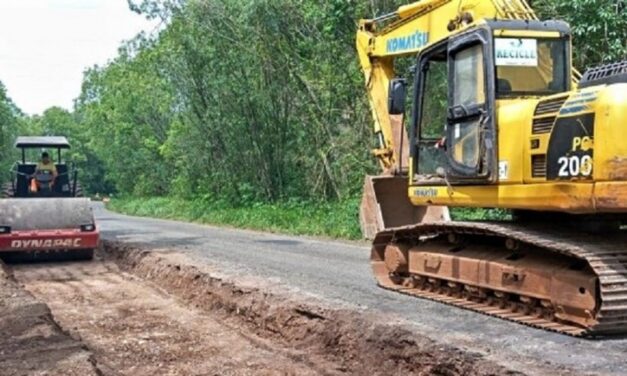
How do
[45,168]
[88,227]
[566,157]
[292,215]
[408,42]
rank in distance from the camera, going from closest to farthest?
[566,157] < [408,42] < [88,227] < [45,168] < [292,215]

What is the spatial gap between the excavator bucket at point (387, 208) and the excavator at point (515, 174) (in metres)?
0.67

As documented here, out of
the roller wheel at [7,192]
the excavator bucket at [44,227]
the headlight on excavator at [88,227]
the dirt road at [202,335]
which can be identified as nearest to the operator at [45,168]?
the roller wheel at [7,192]

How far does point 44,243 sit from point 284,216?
9194mm

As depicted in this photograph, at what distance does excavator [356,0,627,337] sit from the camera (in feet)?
20.0

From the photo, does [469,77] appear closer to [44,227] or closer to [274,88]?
[44,227]

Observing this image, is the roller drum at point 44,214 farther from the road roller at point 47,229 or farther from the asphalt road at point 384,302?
the asphalt road at point 384,302

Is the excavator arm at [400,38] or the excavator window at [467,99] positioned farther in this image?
the excavator arm at [400,38]

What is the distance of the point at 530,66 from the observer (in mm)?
7555

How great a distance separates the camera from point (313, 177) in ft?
78.5

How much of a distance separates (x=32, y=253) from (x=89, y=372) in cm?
921

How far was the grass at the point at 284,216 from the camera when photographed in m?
18.2

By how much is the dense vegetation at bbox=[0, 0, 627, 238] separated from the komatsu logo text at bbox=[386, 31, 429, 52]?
3.76 meters

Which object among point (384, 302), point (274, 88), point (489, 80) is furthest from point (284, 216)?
point (489, 80)

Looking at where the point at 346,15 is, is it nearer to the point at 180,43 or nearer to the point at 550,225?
the point at 180,43
